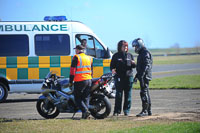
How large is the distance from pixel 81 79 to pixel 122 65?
123cm

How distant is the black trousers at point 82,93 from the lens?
407 inches

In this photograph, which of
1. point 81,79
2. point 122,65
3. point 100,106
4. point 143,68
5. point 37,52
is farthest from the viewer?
point 37,52

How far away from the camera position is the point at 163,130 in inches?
328

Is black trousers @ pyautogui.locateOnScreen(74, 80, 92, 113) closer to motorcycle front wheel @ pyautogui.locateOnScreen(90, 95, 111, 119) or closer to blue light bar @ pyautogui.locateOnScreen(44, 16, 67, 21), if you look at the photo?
motorcycle front wheel @ pyautogui.locateOnScreen(90, 95, 111, 119)

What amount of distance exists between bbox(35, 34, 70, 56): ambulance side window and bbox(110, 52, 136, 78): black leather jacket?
5054 millimetres

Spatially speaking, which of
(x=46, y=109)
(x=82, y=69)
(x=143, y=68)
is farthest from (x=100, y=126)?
(x=46, y=109)

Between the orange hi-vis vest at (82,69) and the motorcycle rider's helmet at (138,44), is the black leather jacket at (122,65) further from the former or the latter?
the orange hi-vis vest at (82,69)

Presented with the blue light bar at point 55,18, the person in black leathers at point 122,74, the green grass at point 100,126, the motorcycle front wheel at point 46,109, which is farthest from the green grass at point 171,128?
the blue light bar at point 55,18

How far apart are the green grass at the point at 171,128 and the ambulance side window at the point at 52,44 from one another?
24.7 ft

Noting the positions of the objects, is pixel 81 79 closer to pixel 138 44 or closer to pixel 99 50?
pixel 138 44

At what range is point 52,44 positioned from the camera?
52.0 feet

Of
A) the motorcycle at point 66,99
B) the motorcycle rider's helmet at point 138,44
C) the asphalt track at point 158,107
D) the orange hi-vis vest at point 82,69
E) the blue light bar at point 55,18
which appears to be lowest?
the asphalt track at point 158,107

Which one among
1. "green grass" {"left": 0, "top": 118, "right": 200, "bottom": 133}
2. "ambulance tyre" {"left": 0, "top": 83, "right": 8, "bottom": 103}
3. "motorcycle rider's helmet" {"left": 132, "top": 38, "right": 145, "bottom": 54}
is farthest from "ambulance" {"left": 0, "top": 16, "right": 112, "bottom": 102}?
"green grass" {"left": 0, "top": 118, "right": 200, "bottom": 133}

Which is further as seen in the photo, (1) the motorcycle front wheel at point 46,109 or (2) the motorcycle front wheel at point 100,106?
(1) the motorcycle front wheel at point 46,109
